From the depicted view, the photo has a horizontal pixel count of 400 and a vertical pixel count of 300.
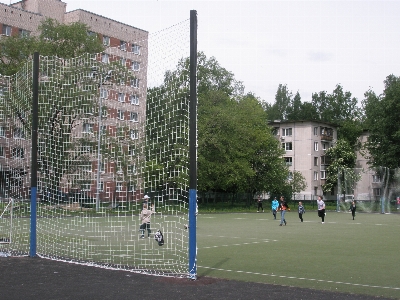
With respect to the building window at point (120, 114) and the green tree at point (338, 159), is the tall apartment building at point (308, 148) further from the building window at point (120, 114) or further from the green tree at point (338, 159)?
the building window at point (120, 114)

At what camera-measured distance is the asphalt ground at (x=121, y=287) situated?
8.40 m

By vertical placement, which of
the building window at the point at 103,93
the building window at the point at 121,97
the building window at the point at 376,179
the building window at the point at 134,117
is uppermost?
the building window at the point at 103,93

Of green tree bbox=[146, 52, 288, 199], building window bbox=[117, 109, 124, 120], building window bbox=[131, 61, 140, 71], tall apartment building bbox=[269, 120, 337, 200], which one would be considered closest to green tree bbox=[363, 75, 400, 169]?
green tree bbox=[146, 52, 288, 199]

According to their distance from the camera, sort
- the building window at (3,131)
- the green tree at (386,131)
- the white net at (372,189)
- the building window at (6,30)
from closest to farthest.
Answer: the building window at (3,131)
the white net at (372,189)
the building window at (6,30)
the green tree at (386,131)

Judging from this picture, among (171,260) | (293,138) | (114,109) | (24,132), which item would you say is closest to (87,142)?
(114,109)

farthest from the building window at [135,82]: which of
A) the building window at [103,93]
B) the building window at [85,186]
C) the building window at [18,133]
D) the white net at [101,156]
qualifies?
the building window at [18,133]

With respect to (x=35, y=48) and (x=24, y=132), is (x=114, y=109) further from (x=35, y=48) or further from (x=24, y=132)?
(x=35, y=48)

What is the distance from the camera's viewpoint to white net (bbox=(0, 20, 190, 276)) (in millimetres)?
12117

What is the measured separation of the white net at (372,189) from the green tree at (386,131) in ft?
45.0

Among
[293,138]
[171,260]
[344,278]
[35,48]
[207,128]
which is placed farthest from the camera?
[293,138]

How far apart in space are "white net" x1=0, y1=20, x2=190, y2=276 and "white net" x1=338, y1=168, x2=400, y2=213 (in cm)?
3316

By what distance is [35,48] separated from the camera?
43.6 meters

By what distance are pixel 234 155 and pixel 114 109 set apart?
40.3 metres

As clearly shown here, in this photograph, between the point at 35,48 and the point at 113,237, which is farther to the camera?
the point at 35,48
